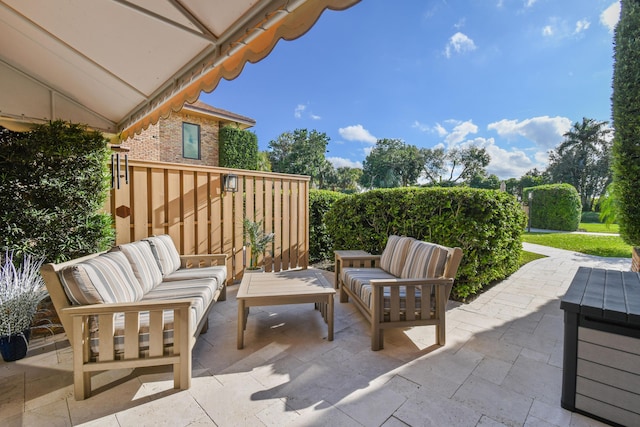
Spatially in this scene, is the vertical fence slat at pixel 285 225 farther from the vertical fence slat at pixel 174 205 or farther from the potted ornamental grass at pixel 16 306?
the potted ornamental grass at pixel 16 306

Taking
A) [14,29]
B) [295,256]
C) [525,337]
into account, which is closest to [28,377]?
[14,29]

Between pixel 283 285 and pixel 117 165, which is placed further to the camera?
pixel 117 165

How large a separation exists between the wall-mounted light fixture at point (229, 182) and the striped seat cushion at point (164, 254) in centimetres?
141

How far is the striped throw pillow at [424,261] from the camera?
287 cm

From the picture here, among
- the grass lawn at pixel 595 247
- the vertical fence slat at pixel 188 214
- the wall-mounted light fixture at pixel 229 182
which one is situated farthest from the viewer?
the grass lawn at pixel 595 247

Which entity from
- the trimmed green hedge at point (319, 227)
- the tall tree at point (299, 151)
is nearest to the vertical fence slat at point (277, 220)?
the trimmed green hedge at point (319, 227)

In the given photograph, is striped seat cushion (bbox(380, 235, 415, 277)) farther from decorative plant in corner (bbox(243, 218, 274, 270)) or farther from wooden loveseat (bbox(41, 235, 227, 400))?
wooden loveseat (bbox(41, 235, 227, 400))

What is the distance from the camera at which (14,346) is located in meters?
2.52

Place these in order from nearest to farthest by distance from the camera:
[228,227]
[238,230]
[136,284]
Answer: [136,284], [228,227], [238,230]

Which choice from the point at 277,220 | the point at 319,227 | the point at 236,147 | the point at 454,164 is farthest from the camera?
the point at 454,164

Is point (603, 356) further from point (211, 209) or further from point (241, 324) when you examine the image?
point (211, 209)

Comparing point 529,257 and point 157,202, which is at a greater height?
point 157,202

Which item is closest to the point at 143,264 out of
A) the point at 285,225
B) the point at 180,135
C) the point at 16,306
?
the point at 16,306

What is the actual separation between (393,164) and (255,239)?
31.7 meters
